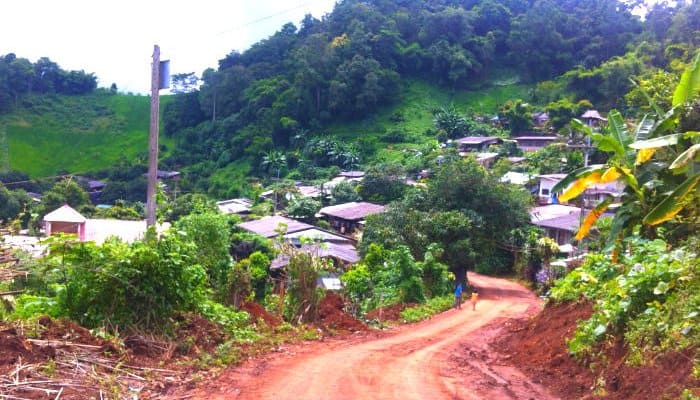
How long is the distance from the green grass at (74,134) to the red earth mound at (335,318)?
55732 millimetres

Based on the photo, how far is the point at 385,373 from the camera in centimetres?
841

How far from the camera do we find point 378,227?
83.4 ft

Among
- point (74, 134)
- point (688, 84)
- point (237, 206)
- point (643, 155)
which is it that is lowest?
point (237, 206)

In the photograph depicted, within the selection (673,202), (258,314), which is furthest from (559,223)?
(673,202)

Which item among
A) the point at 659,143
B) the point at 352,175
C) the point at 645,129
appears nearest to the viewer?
the point at 659,143

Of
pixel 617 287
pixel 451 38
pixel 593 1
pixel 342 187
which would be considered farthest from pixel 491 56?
pixel 617 287

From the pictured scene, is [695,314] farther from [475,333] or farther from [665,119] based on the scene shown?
[475,333]

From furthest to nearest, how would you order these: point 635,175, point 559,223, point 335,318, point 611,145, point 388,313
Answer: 1. point 559,223
2. point 388,313
3. point 335,318
4. point 611,145
5. point 635,175

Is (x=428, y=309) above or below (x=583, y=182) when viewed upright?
below

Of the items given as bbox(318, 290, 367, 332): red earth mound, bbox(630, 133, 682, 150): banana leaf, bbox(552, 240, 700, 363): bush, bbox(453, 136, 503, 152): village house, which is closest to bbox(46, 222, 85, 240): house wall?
bbox(318, 290, 367, 332): red earth mound

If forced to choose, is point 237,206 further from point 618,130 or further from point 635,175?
point 635,175

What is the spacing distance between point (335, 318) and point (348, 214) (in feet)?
82.9

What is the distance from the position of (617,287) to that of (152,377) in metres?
5.94

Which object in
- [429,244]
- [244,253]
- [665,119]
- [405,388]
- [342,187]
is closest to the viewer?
[405,388]
